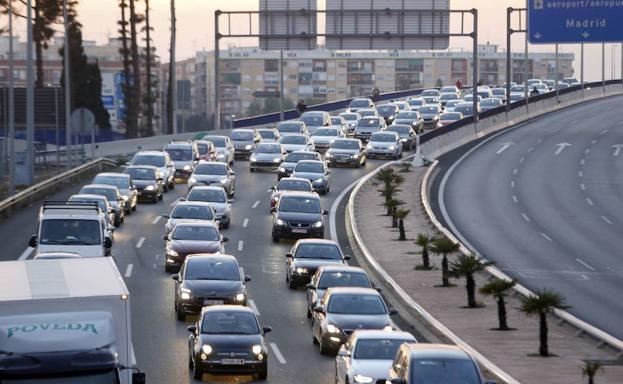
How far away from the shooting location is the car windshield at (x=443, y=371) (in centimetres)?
2031

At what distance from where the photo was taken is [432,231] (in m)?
49.7

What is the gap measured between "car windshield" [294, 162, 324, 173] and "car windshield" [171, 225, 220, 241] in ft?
60.2

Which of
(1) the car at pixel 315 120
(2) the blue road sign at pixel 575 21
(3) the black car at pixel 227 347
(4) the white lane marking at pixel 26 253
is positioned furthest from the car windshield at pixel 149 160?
(3) the black car at pixel 227 347

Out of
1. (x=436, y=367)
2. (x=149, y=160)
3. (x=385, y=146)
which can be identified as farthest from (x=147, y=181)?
(x=436, y=367)

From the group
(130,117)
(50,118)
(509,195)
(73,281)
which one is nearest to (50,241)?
(73,281)

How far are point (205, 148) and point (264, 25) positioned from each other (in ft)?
32.1

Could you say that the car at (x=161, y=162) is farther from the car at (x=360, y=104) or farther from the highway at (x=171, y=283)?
the car at (x=360, y=104)

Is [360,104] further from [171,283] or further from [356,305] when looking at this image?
[356,305]

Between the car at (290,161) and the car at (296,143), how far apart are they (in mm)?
5912

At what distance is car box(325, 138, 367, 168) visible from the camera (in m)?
69.5

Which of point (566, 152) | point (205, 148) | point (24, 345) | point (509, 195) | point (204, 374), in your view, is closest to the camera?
point (24, 345)

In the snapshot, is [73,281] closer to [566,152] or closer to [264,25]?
[264,25]

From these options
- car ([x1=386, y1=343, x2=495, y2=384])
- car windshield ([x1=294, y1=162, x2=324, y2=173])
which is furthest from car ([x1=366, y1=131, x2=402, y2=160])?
car ([x1=386, y1=343, x2=495, y2=384])

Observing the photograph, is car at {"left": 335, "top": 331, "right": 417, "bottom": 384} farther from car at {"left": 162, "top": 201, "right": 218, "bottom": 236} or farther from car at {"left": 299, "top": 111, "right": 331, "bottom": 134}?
car at {"left": 299, "top": 111, "right": 331, "bottom": 134}
